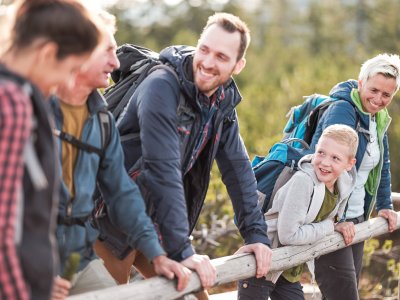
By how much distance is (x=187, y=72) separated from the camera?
354cm

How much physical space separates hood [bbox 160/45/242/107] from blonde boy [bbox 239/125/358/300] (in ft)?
2.16

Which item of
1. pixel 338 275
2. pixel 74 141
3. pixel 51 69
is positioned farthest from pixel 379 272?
pixel 51 69

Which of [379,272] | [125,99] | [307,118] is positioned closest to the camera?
[125,99]

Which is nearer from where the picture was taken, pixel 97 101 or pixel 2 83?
pixel 2 83

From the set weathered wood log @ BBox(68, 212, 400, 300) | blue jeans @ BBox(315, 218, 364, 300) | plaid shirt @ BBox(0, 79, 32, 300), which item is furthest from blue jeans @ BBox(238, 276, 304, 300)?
plaid shirt @ BBox(0, 79, 32, 300)

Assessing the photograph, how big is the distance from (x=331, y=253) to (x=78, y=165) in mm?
2315

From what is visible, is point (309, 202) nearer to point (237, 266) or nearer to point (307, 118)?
point (237, 266)

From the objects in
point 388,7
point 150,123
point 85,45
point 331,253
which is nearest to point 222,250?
point 331,253

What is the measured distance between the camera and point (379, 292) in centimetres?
809

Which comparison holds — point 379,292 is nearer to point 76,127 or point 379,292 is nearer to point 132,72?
point 132,72

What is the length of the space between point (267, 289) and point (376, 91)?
1354 millimetres

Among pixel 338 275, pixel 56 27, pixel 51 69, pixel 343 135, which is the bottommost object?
pixel 338 275

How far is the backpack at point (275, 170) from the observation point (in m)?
4.35

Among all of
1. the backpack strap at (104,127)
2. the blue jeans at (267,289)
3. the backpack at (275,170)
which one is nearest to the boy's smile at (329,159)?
the backpack at (275,170)
